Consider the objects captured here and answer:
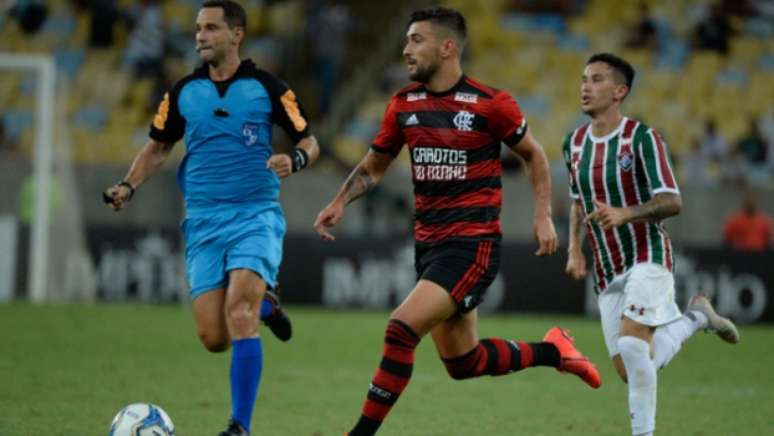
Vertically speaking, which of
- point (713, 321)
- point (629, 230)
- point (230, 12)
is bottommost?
point (713, 321)

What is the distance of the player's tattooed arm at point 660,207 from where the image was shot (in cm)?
741

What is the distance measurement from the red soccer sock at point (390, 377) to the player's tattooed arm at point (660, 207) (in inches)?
55.8

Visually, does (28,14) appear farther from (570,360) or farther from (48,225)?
(570,360)

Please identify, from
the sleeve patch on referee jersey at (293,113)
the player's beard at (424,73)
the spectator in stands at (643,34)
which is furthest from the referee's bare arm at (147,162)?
the spectator in stands at (643,34)

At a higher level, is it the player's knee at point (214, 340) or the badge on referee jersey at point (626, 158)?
the badge on referee jersey at point (626, 158)

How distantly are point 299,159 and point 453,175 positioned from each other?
0.91 metres

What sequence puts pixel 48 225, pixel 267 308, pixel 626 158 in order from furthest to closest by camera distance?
1. pixel 48 225
2. pixel 267 308
3. pixel 626 158

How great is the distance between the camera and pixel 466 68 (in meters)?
23.5

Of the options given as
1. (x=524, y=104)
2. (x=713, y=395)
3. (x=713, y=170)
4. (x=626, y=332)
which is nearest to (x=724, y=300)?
(x=713, y=170)

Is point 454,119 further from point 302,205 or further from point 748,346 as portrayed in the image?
point 302,205

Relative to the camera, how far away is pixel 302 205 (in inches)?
843

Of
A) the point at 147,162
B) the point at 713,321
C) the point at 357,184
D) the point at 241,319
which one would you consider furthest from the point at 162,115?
the point at 713,321

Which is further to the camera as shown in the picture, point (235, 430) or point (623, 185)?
point (623, 185)

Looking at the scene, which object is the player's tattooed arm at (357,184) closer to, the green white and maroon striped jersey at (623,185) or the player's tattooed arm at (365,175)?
the player's tattooed arm at (365,175)
